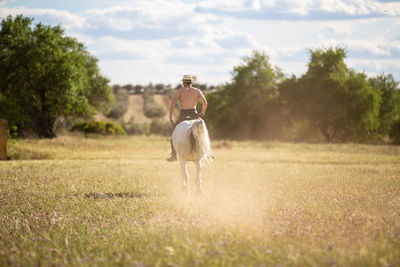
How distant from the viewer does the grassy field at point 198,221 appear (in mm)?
4957

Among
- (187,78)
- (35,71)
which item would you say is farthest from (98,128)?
(187,78)

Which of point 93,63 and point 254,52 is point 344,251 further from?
point 254,52

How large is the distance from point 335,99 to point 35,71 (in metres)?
29.4

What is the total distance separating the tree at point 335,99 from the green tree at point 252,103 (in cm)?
429

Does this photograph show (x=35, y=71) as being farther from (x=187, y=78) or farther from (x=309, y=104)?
(x=309, y=104)

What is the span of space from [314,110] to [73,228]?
126 ft

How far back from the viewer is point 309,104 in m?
42.7

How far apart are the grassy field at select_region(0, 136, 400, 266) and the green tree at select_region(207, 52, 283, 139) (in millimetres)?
34197

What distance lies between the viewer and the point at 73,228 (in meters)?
6.92

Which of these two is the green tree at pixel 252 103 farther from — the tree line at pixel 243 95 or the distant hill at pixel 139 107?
the distant hill at pixel 139 107

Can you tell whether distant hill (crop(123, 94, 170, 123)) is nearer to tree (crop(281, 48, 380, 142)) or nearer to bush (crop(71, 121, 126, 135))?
bush (crop(71, 121, 126, 135))

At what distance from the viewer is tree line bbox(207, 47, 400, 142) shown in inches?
1622

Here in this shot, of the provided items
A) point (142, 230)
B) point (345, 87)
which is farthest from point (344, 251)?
point (345, 87)

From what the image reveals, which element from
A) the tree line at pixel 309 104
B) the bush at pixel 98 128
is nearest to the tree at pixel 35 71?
the bush at pixel 98 128
